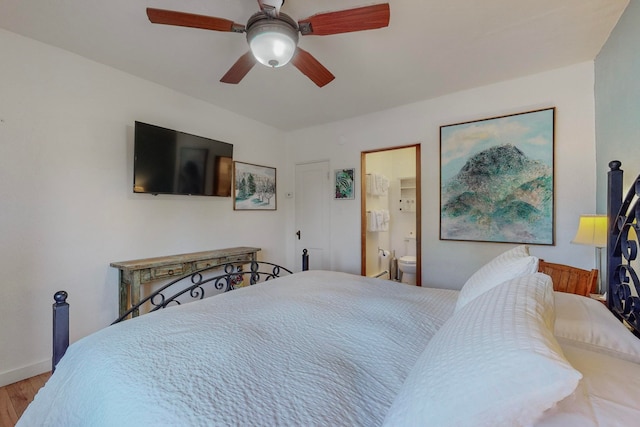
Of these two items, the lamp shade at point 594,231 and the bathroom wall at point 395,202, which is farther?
the bathroom wall at point 395,202

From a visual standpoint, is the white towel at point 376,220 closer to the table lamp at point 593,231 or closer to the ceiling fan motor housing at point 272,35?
the table lamp at point 593,231

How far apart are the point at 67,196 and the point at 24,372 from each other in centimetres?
137

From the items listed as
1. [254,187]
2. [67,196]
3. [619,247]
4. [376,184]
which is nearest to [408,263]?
[376,184]

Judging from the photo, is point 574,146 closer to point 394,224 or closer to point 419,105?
point 419,105

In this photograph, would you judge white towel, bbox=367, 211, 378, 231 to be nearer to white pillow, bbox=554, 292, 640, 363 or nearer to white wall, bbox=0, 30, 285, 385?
white wall, bbox=0, 30, 285, 385

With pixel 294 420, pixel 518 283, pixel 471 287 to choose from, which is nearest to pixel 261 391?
pixel 294 420

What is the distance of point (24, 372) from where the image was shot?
2.04 m

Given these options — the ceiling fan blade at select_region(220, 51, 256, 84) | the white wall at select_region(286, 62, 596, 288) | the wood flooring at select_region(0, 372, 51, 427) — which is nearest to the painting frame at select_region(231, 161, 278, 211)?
the white wall at select_region(286, 62, 596, 288)

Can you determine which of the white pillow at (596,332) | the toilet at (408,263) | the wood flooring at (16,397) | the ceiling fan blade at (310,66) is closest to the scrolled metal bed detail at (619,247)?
the white pillow at (596,332)

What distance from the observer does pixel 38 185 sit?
6.92 ft

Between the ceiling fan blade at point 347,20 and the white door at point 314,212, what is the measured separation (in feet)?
8.12

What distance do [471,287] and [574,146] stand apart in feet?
7.38

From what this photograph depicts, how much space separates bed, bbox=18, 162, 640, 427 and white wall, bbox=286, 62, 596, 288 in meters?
1.45

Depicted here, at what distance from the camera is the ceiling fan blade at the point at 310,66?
1.82 meters
